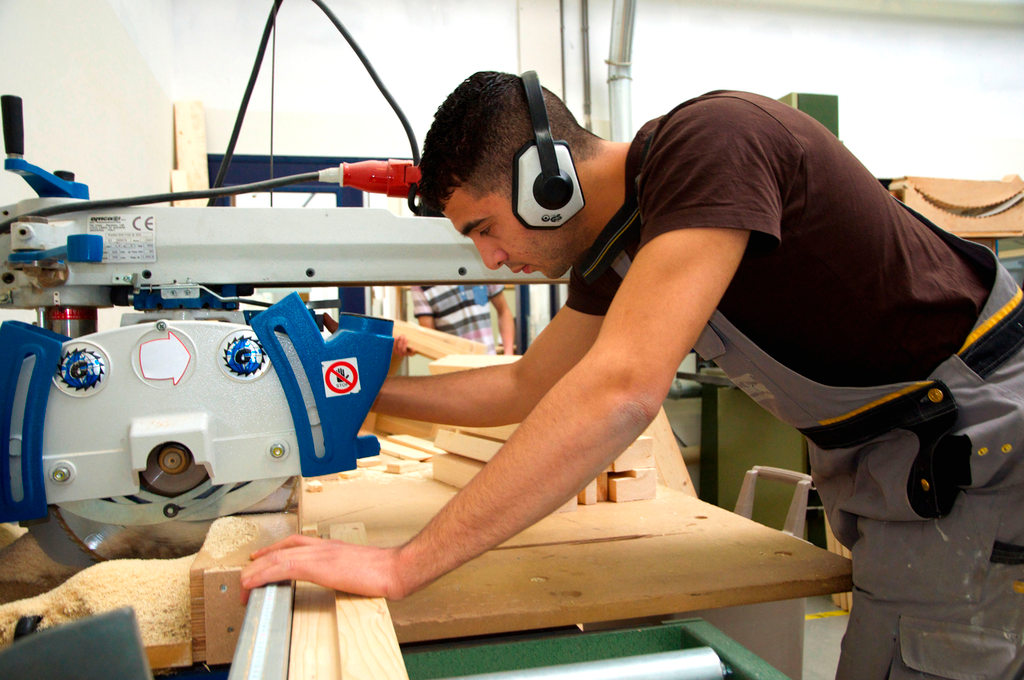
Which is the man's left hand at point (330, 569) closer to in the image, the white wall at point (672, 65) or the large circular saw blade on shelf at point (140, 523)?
the large circular saw blade on shelf at point (140, 523)

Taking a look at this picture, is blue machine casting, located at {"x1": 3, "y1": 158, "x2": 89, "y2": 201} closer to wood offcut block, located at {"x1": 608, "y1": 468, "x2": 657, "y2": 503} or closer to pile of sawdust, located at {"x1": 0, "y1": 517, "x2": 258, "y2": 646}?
pile of sawdust, located at {"x1": 0, "y1": 517, "x2": 258, "y2": 646}

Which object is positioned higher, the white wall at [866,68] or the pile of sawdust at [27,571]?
the white wall at [866,68]

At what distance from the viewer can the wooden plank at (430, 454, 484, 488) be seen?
4.73 feet

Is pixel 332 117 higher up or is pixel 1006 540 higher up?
pixel 332 117

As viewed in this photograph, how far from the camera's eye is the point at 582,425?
2.34 ft

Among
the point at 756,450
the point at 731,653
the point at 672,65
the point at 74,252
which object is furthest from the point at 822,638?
the point at 672,65

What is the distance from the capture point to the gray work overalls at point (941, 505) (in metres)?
0.85

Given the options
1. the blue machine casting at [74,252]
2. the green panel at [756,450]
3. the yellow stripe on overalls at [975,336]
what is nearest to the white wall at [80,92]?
the blue machine casting at [74,252]

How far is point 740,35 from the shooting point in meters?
4.50

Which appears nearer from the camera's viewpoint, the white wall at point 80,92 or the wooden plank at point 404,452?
the white wall at point 80,92

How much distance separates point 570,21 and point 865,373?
3.97 meters

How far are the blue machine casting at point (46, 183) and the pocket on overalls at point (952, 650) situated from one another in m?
1.29

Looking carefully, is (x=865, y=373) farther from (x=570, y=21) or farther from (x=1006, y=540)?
(x=570, y=21)

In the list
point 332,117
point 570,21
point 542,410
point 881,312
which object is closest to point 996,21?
point 570,21
